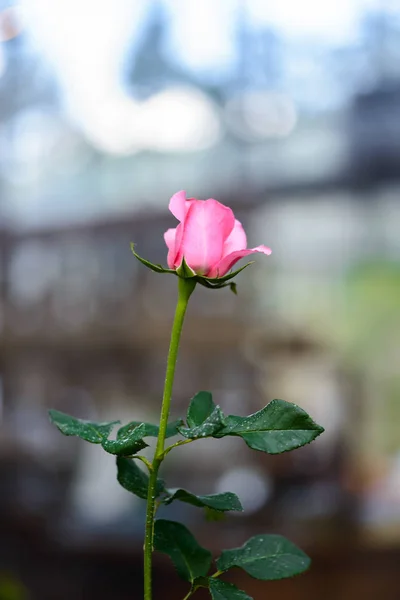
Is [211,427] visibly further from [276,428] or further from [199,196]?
[199,196]

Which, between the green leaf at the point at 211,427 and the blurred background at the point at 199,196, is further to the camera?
the blurred background at the point at 199,196

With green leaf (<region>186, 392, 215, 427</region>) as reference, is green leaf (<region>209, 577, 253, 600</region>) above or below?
below

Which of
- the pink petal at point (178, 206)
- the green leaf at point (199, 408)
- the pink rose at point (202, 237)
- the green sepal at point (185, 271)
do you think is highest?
the pink petal at point (178, 206)

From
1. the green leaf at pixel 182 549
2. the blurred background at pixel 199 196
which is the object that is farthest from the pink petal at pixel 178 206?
the blurred background at pixel 199 196

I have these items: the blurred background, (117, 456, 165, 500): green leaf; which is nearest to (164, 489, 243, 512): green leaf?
(117, 456, 165, 500): green leaf

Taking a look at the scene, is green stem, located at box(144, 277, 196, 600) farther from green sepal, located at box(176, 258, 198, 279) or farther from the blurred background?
the blurred background

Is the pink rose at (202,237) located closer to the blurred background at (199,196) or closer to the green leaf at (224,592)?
the green leaf at (224,592)

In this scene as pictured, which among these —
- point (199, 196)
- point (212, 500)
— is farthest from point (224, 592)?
point (199, 196)
